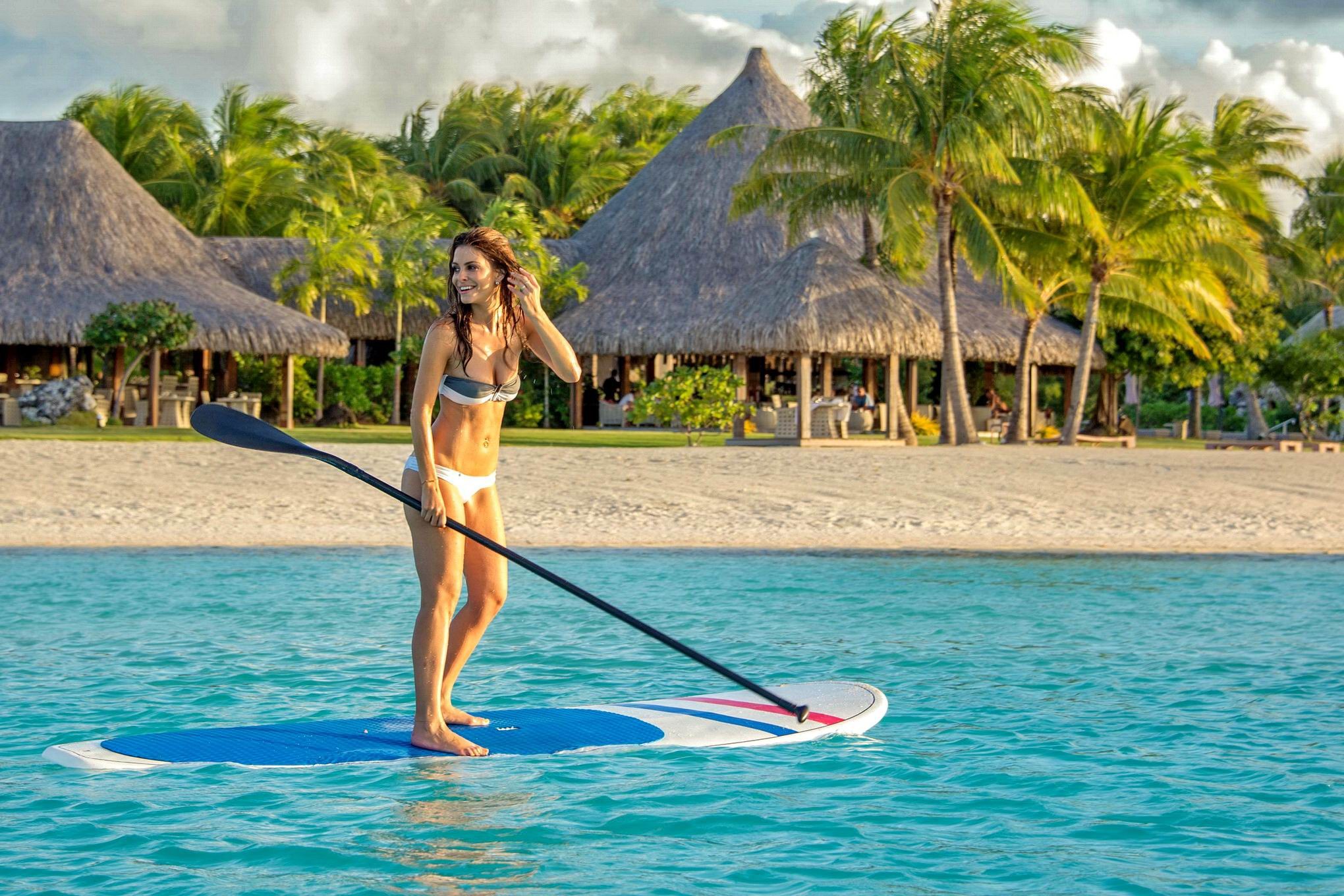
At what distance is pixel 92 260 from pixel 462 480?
22858 mm

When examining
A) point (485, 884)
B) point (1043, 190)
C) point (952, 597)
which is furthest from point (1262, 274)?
point (485, 884)

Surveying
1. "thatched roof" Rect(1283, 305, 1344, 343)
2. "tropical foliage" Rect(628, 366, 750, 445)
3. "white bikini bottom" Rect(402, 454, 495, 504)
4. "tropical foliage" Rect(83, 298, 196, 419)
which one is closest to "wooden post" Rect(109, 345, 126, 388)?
"tropical foliage" Rect(83, 298, 196, 419)

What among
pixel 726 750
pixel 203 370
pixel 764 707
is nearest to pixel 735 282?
pixel 203 370

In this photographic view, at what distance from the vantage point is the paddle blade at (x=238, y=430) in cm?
479

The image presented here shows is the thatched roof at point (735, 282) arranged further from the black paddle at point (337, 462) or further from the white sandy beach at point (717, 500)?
the black paddle at point (337, 462)

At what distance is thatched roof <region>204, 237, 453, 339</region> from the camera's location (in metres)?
28.7

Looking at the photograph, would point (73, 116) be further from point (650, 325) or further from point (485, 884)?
point (485, 884)

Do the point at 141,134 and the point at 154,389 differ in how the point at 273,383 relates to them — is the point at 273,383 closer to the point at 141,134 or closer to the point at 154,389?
the point at 154,389

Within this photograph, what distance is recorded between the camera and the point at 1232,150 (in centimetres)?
3039

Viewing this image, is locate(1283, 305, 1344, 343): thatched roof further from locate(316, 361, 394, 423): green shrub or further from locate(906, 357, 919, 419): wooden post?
locate(316, 361, 394, 423): green shrub

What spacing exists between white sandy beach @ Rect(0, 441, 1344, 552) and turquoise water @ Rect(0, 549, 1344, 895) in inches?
71.0

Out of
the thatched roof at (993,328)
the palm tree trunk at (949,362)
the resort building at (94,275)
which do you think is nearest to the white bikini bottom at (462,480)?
the palm tree trunk at (949,362)

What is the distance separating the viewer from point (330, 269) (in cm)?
2650

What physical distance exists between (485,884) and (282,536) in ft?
26.5
